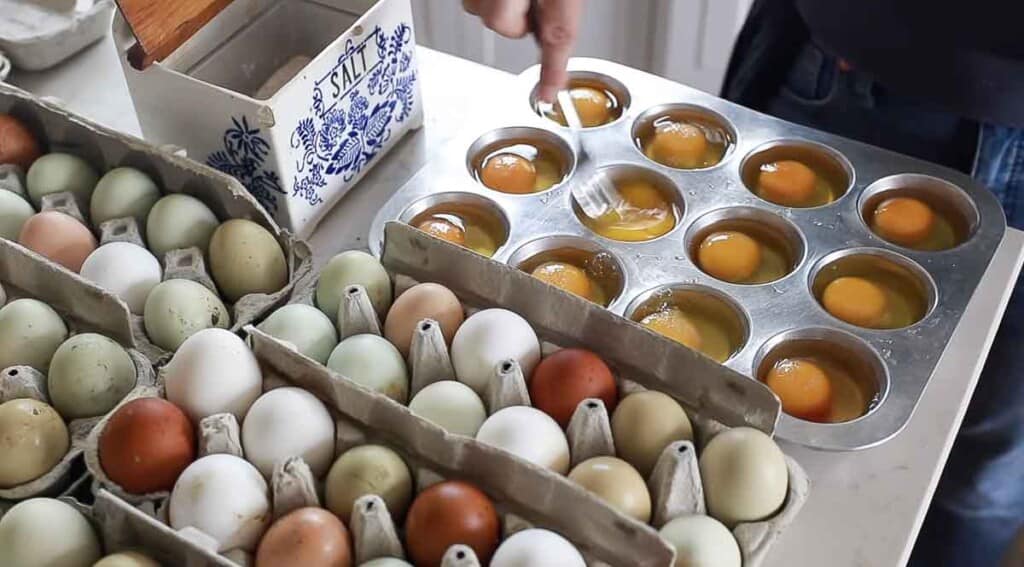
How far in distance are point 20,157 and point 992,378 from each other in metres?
1.00

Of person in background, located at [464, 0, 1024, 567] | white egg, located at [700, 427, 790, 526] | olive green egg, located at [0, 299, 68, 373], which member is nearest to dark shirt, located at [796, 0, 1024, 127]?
person in background, located at [464, 0, 1024, 567]

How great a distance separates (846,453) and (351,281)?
44 cm

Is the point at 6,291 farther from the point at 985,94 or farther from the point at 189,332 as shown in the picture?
the point at 985,94

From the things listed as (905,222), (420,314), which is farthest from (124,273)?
(905,222)

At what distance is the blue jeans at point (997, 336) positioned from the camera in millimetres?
1071

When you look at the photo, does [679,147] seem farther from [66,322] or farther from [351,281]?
[66,322]

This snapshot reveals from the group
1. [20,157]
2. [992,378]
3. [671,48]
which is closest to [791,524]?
[992,378]

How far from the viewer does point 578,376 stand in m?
0.80

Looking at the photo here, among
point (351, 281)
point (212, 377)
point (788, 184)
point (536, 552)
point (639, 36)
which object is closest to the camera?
point (536, 552)

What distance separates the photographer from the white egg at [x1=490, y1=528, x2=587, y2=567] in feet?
2.21

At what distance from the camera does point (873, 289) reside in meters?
0.99

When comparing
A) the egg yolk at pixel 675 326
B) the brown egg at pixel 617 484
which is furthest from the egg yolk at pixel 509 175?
the brown egg at pixel 617 484

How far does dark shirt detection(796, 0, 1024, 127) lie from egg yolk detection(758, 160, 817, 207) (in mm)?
Answer: 128

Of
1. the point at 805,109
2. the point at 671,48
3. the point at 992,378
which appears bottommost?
the point at 671,48
